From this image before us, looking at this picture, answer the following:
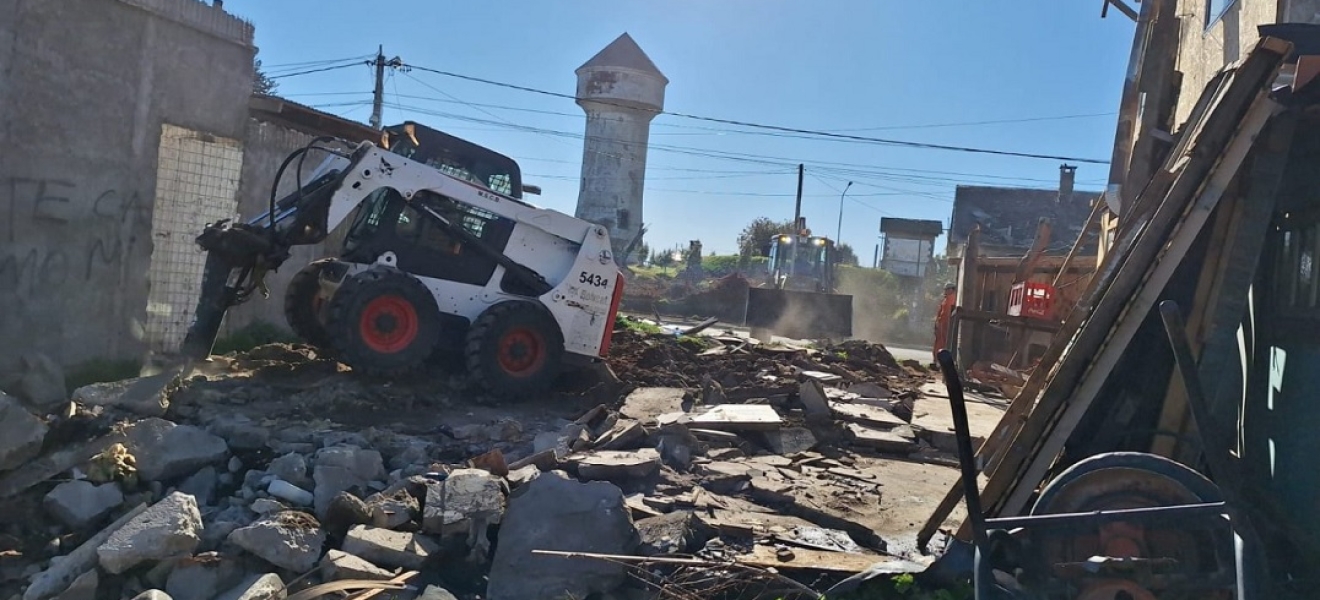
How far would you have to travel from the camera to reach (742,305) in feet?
102

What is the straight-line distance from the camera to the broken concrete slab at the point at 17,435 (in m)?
5.20

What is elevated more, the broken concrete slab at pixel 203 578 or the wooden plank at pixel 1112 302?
the wooden plank at pixel 1112 302

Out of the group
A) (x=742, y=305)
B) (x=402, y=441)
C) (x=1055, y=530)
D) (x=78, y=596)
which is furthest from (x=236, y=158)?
(x=742, y=305)

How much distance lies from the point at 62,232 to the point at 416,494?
556cm

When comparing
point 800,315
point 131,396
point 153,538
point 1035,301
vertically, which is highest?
point 1035,301

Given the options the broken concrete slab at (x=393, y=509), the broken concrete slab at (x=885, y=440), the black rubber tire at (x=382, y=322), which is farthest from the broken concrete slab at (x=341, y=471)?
the broken concrete slab at (x=885, y=440)

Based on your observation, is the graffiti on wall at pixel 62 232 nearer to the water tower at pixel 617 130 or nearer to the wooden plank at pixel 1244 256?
the wooden plank at pixel 1244 256

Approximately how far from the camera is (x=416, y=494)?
5.21 m

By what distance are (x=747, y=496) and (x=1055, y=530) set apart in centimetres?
323

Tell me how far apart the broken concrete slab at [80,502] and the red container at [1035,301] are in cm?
818

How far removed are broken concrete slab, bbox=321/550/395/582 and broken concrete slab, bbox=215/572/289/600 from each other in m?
0.20

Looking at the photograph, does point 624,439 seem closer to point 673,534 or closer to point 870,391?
point 673,534

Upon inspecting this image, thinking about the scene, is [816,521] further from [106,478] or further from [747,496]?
[106,478]

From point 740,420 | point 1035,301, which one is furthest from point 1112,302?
point 1035,301
